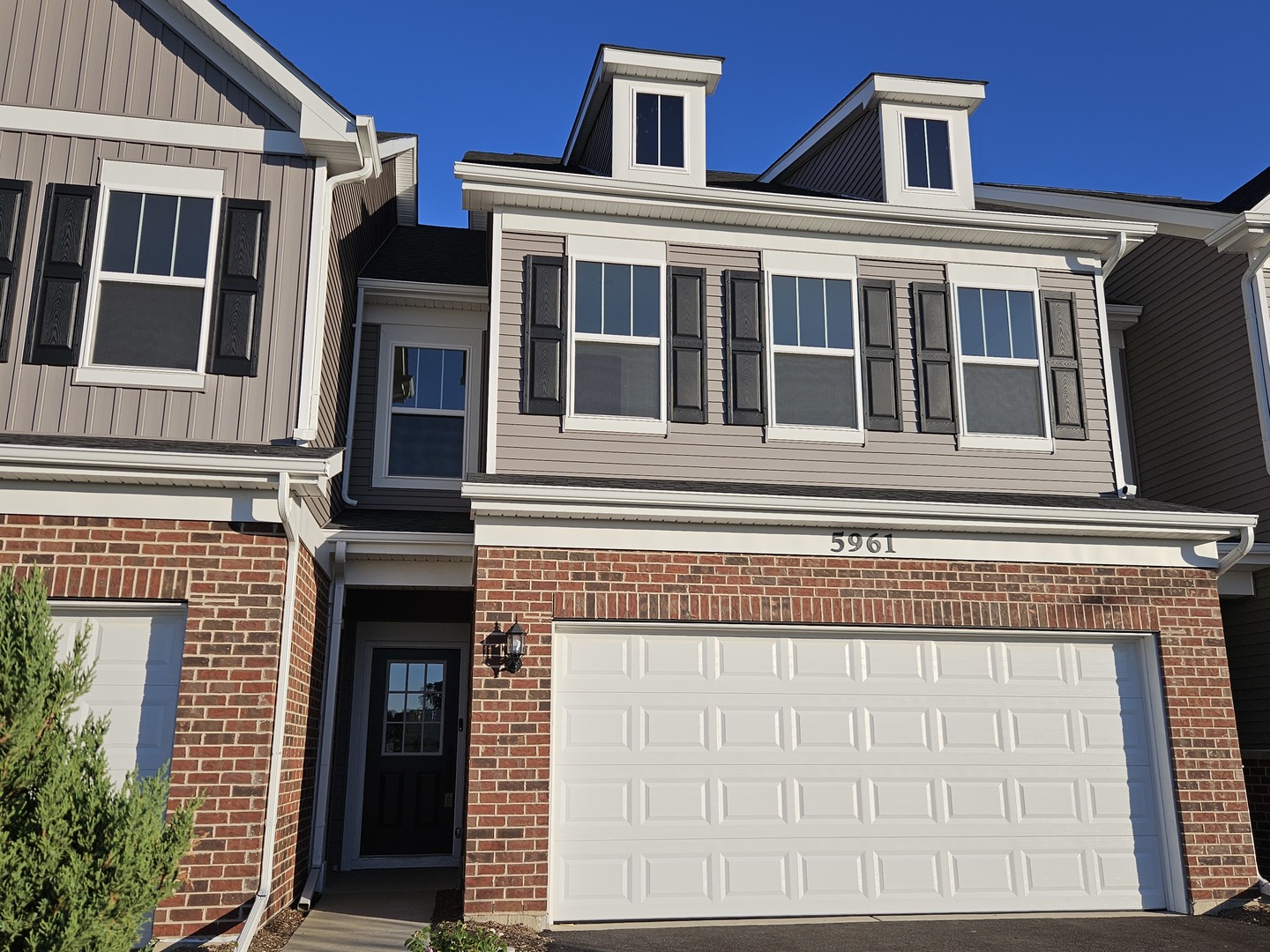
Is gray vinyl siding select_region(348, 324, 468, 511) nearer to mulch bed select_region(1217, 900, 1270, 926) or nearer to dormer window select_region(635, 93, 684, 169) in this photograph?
dormer window select_region(635, 93, 684, 169)

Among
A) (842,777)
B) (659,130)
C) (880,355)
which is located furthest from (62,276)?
(842,777)

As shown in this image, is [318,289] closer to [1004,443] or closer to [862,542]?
[862,542]

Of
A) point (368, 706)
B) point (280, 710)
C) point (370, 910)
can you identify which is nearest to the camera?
point (280, 710)

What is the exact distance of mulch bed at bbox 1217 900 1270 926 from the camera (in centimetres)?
844

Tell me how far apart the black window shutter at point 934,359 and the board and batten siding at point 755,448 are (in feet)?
0.25

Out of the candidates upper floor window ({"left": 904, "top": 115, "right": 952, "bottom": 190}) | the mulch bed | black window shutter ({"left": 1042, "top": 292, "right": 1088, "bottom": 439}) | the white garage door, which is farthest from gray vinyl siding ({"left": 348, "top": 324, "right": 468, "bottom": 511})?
the mulch bed

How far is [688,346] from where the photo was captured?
381 inches

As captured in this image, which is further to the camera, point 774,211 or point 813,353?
point 774,211

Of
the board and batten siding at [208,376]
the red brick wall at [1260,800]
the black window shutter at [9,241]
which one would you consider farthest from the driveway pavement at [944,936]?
the black window shutter at [9,241]

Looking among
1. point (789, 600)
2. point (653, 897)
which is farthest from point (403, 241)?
point (653, 897)

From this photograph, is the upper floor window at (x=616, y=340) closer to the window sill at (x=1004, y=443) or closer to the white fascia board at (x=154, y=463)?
the white fascia board at (x=154, y=463)

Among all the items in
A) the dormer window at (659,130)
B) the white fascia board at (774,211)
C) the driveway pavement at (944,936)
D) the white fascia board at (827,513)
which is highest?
the dormer window at (659,130)

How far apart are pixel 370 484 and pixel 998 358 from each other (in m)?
6.33

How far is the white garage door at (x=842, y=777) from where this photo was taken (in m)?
8.33
